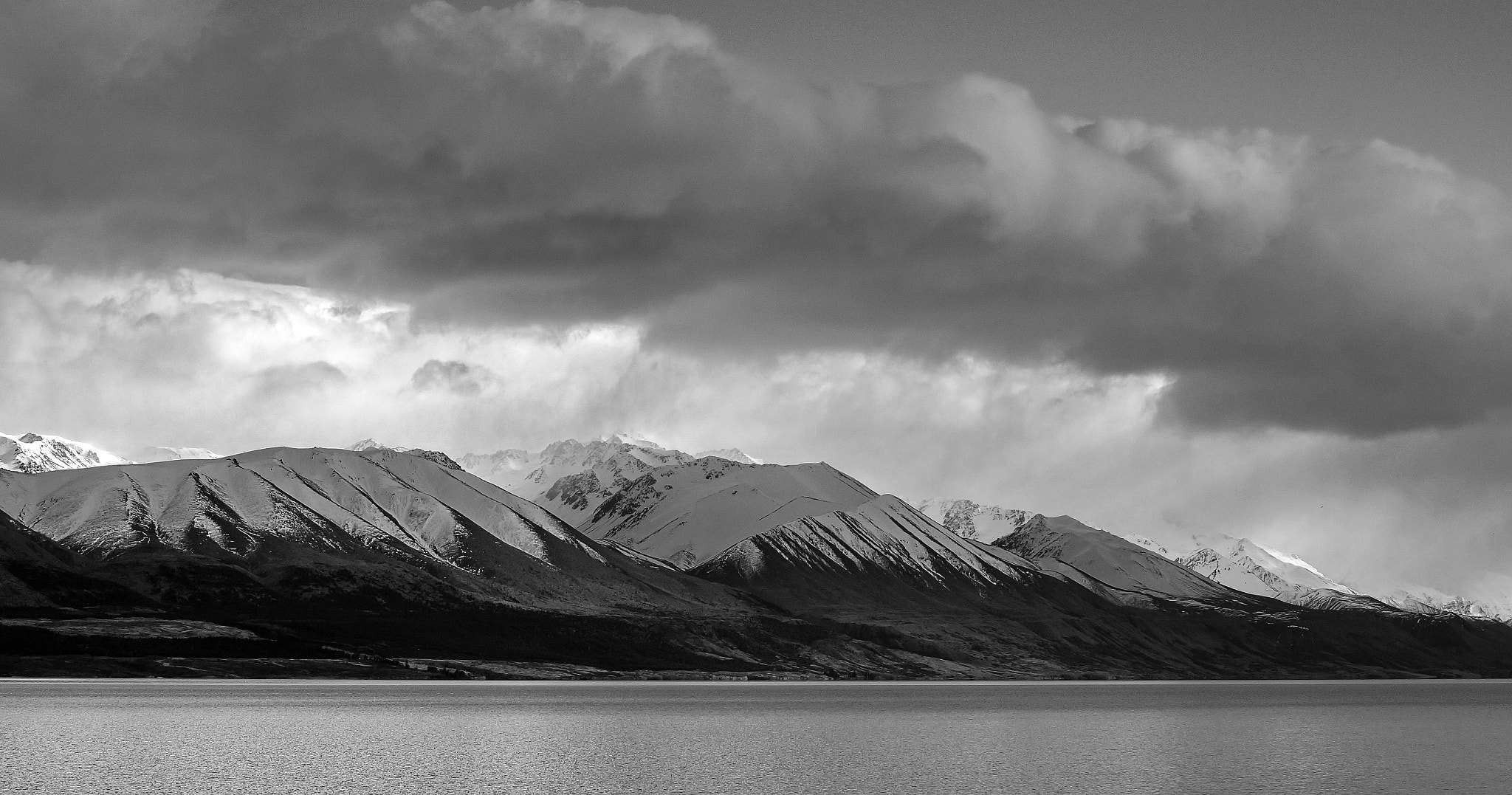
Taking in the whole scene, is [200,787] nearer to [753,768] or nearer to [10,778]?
[10,778]

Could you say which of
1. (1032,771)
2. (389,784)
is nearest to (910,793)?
(1032,771)

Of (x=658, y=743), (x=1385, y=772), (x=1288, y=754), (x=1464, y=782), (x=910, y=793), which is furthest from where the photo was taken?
(x=658, y=743)

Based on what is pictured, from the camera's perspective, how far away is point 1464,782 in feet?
428

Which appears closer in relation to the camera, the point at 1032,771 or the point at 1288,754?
the point at 1032,771

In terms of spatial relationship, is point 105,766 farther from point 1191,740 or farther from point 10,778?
point 1191,740

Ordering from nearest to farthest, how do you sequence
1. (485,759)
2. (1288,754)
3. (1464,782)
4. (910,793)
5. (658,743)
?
(910,793)
(1464,782)
(485,759)
(1288,754)
(658,743)

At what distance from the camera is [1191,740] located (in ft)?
615

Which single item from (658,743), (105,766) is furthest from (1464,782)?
(105,766)

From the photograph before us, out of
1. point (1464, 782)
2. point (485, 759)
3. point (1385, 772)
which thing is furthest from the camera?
point (485, 759)

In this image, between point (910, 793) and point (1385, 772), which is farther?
point (1385, 772)

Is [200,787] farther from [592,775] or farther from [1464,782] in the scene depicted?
[1464,782]

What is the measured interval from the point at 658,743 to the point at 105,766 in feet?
201

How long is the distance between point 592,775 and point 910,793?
29467mm

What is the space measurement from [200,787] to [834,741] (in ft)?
269
